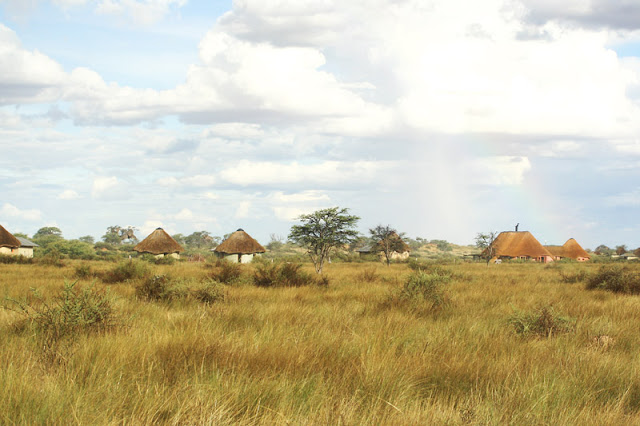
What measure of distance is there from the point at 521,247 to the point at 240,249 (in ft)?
142

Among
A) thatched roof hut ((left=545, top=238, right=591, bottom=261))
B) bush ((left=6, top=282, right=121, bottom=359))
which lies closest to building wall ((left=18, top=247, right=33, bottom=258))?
bush ((left=6, top=282, right=121, bottom=359))

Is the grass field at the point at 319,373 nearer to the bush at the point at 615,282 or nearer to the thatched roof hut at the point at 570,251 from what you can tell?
the bush at the point at 615,282

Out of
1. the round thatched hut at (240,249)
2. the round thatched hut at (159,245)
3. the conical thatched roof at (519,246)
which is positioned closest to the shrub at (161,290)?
the round thatched hut at (240,249)

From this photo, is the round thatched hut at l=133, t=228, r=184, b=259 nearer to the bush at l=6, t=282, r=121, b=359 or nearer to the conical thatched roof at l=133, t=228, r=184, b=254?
the conical thatched roof at l=133, t=228, r=184, b=254

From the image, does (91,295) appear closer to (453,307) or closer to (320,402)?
(320,402)

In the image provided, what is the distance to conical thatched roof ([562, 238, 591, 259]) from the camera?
7956 centimetres

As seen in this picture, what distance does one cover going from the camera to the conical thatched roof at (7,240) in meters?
49.7

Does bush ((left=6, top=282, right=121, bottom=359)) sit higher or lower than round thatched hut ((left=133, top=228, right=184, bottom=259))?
lower

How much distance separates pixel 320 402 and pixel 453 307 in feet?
21.7

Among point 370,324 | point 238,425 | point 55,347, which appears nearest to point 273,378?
point 238,425

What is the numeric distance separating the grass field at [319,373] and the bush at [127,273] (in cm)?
899

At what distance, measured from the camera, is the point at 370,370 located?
4.70 m

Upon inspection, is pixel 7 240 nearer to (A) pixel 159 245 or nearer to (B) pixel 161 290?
(A) pixel 159 245

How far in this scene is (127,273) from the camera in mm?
16766
